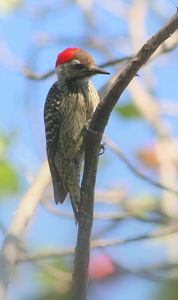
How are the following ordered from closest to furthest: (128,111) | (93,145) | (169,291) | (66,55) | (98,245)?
(169,291)
(93,145)
(98,245)
(66,55)
(128,111)

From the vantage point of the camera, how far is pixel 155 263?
284cm

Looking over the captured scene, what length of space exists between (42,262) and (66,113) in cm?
135

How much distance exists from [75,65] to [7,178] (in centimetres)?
89

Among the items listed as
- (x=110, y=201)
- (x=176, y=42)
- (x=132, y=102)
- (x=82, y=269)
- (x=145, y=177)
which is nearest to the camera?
(x=82, y=269)

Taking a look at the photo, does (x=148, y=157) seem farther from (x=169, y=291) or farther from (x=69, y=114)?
(x=169, y=291)

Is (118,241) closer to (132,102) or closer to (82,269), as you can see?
(82,269)

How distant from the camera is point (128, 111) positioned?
5758 millimetres

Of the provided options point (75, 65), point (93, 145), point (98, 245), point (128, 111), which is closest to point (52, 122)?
point (75, 65)

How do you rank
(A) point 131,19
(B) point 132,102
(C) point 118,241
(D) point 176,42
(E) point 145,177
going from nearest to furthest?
(C) point 118,241 < (E) point 145,177 < (D) point 176,42 < (B) point 132,102 < (A) point 131,19

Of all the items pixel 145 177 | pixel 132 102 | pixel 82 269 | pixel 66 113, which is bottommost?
pixel 82 269

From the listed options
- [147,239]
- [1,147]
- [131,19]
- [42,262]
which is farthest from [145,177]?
[131,19]

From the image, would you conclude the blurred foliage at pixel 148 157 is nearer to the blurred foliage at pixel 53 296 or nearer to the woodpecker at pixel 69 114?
the woodpecker at pixel 69 114

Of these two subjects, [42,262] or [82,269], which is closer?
[82,269]

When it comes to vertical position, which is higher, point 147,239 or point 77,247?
point 147,239
